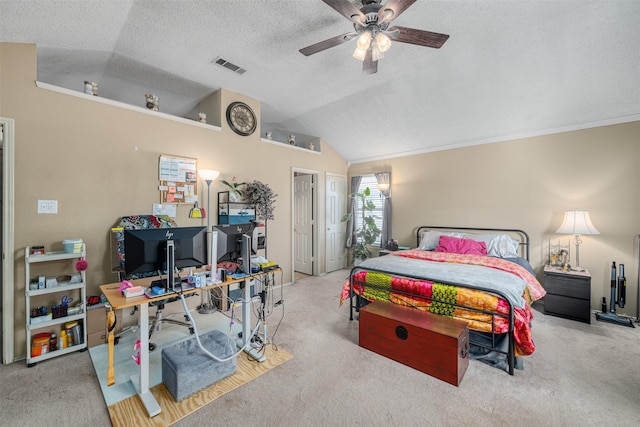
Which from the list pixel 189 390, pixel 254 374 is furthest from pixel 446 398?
pixel 189 390

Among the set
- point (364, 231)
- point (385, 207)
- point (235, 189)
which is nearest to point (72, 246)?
point (235, 189)

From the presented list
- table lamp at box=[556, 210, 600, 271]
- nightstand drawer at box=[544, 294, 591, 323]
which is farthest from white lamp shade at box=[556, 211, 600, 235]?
nightstand drawer at box=[544, 294, 591, 323]

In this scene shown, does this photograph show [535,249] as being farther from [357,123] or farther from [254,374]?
[254,374]

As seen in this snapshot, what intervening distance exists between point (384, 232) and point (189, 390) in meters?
4.35

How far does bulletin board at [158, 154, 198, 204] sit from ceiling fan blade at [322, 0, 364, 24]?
2.61 metres

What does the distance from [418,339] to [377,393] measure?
560mm

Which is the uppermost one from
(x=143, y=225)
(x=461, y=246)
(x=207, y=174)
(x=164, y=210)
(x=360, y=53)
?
(x=360, y=53)

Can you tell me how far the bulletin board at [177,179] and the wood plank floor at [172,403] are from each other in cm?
214

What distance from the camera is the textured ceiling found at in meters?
2.40

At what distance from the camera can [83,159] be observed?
2803 millimetres

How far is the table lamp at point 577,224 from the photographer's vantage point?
3.38m

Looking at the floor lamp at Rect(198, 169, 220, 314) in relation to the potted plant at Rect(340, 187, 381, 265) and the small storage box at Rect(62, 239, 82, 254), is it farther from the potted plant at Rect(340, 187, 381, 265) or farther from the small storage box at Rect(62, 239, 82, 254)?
the potted plant at Rect(340, 187, 381, 265)

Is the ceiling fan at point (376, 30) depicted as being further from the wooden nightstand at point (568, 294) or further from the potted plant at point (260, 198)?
the wooden nightstand at point (568, 294)

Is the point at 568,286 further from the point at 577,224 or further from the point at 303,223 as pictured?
the point at 303,223
